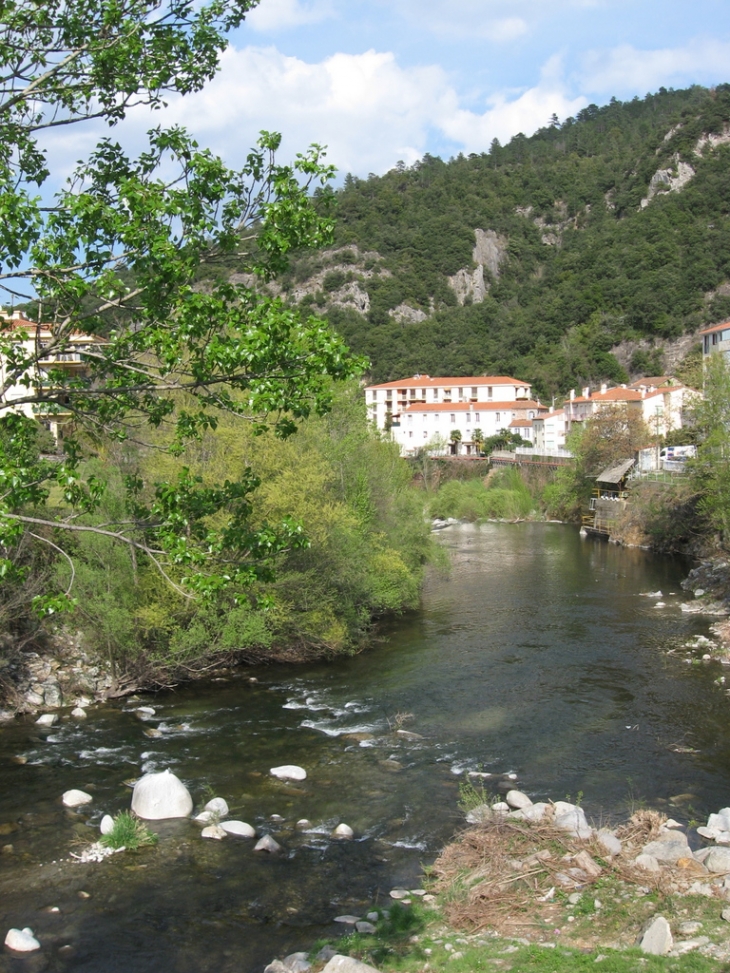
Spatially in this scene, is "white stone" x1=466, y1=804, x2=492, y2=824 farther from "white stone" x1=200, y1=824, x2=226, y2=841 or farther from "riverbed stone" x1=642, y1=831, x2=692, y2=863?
"white stone" x1=200, y1=824, x2=226, y2=841

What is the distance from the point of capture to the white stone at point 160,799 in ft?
43.2

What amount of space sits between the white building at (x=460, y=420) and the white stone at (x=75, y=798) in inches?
3472

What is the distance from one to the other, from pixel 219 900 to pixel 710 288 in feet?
376

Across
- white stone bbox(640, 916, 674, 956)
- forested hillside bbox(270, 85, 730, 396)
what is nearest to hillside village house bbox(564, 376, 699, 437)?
forested hillside bbox(270, 85, 730, 396)

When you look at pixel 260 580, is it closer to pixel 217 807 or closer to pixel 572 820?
pixel 217 807

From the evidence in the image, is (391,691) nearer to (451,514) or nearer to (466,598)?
(466,598)

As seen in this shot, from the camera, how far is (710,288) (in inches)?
4370

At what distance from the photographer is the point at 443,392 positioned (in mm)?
111938

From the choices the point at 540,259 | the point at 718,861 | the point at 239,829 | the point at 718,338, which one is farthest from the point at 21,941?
the point at 540,259

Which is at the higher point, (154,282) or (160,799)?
(154,282)

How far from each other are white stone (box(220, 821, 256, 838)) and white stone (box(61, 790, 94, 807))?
2.48 metres

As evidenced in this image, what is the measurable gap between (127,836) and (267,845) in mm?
2013

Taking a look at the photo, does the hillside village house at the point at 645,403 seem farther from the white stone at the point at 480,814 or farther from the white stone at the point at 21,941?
the white stone at the point at 21,941

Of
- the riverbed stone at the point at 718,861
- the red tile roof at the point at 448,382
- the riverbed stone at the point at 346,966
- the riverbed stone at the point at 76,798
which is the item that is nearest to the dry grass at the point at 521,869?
the riverbed stone at the point at 718,861
